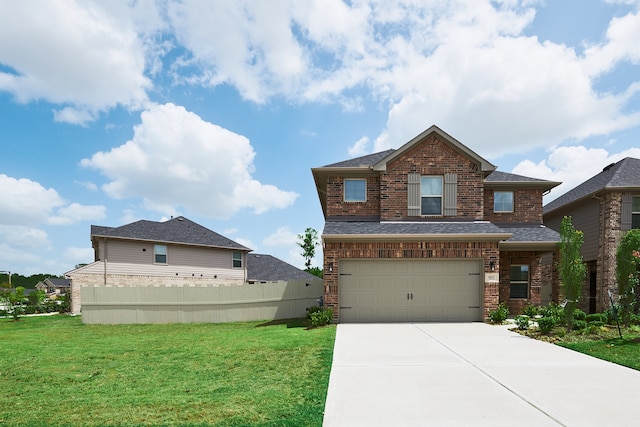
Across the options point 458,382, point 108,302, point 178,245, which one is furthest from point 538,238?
point 178,245

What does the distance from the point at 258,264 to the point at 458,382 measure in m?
30.6

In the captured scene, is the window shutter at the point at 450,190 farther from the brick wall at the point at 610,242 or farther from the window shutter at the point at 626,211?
the window shutter at the point at 626,211

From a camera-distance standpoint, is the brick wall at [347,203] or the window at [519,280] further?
the window at [519,280]

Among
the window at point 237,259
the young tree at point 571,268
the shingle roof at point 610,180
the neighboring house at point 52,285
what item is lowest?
the neighboring house at point 52,285

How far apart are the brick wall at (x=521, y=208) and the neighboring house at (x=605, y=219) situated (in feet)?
8.28

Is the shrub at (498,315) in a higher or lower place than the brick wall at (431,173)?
lower

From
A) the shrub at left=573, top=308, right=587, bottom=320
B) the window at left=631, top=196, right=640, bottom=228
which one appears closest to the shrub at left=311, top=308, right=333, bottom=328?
the shrub at left=573, top=308, right=587, bottom=320

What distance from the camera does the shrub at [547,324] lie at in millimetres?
11203

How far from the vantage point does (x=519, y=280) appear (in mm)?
16891

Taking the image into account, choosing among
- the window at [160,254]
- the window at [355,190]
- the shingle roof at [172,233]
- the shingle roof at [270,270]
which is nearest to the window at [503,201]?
the window at [355,190]

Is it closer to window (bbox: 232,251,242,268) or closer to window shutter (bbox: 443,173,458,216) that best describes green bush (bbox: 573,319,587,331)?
window shutter (bbox: 443,173,458,216)

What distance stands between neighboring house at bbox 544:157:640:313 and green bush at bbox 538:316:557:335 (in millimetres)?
8342

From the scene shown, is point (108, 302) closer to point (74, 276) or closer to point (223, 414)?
point (74, 276)

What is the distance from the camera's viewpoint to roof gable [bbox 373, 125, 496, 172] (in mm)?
15523
